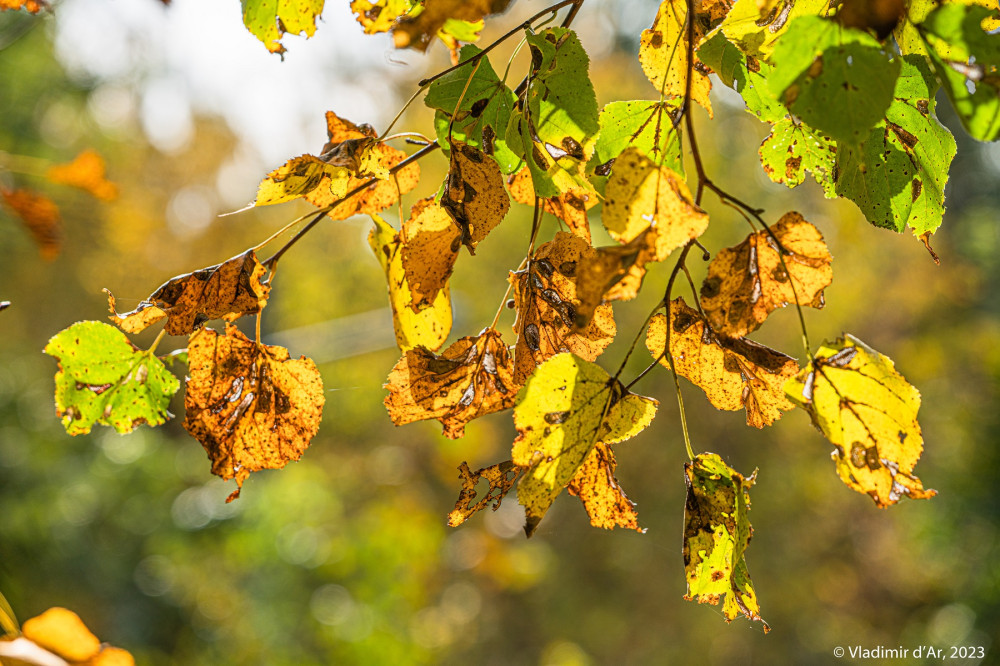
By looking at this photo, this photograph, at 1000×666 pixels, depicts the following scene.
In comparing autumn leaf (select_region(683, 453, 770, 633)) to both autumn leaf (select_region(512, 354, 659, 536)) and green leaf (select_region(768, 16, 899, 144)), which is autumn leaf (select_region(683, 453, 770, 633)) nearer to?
autumn leaf (select_region(512, 354, 659, 536))

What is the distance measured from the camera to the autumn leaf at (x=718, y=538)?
12.2 inches

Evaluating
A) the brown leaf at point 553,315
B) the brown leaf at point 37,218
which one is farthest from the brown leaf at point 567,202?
the brown leaf at point 37,218

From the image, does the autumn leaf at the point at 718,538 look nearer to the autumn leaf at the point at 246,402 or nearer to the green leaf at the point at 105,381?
the autumn leaf at the point at 246,402

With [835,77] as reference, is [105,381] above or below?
below

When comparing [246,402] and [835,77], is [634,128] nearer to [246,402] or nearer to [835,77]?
[835,77]

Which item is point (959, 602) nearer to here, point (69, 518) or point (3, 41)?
point (3, 41)

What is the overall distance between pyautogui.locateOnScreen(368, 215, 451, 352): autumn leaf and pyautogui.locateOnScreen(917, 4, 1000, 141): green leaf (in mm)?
259

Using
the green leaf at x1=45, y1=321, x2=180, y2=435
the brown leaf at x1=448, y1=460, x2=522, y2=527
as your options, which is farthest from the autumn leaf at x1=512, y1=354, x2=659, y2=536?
the green leaf at x1=45, y1=321, x2=180, y2=435

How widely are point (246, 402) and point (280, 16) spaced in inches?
9.1

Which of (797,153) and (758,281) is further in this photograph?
(797,153)

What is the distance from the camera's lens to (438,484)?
20.9 ft

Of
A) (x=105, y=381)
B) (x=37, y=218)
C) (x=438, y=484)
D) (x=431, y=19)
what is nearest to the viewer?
(x=431, y=19)

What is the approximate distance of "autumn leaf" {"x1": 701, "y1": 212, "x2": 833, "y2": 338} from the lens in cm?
30

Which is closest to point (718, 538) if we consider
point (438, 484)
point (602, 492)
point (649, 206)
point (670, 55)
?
point (602, 492)
